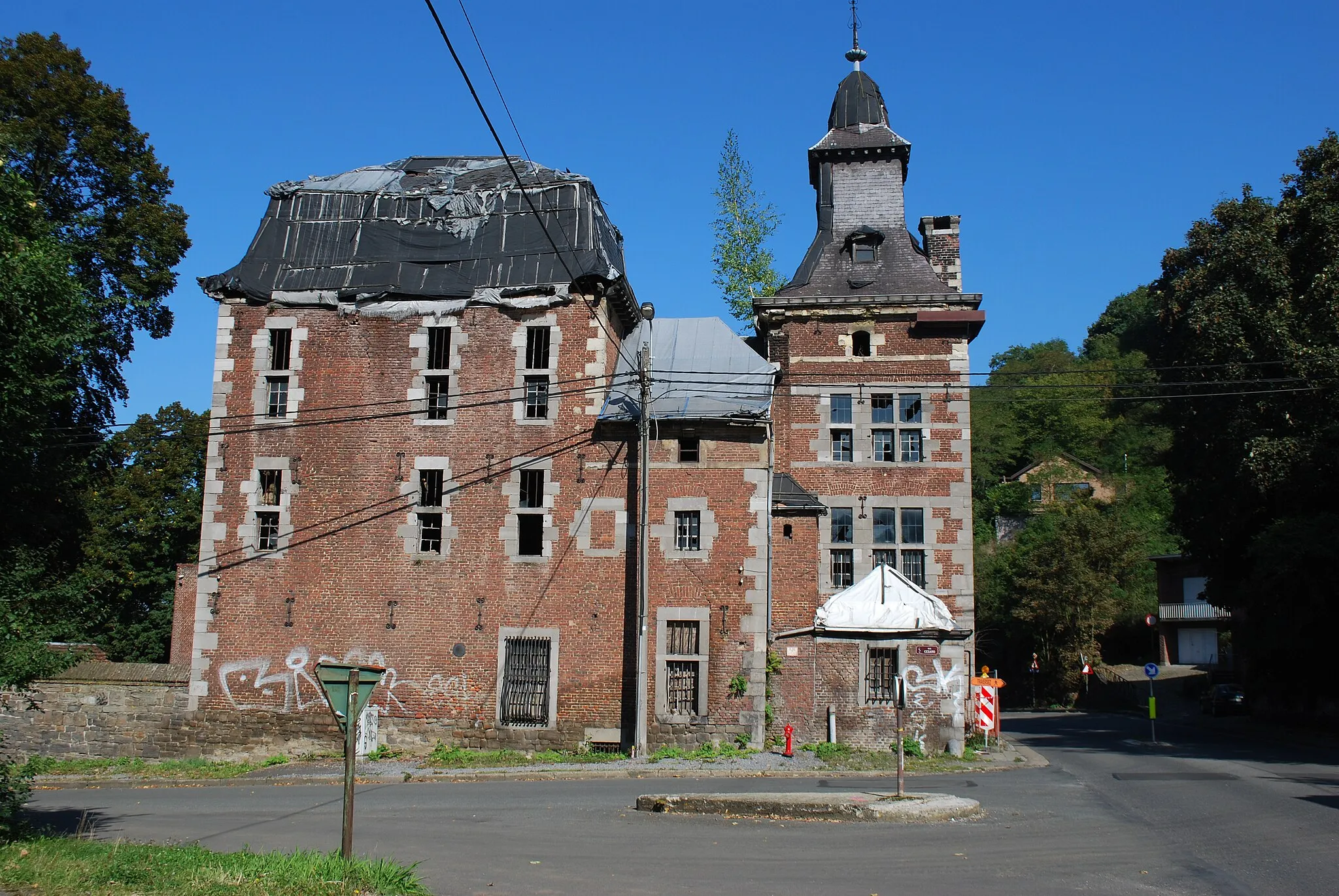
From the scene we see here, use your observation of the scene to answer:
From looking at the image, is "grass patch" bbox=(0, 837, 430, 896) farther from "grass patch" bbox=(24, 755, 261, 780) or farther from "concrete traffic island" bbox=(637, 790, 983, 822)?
"grass patch" bbox=(24, 755, 261, 780)

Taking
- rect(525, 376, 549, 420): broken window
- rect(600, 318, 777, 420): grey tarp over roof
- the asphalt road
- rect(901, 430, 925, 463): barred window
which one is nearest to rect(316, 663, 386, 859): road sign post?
the asphalt road

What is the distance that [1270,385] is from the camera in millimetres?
26797

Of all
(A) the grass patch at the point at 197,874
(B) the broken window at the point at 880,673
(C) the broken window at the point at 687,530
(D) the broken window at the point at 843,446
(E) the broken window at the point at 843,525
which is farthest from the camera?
(D) the broken window at the point at 843,446

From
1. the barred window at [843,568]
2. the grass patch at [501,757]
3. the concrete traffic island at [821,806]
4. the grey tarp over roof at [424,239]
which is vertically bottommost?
the grass patch at [501,757]

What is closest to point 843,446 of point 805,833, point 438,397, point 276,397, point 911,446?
point 911,446

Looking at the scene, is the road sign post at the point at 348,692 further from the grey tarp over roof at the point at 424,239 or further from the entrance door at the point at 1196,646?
the entrance door at the point at 1196,646

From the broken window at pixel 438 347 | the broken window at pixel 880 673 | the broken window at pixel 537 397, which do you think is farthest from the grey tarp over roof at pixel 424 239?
the broken window at pixel 880 673

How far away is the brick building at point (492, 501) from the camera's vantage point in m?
23.6

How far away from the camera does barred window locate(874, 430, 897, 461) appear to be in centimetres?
2909

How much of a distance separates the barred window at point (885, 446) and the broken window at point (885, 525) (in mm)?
1408

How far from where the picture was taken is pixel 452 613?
2392 centimetres

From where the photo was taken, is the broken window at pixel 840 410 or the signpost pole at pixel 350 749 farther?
the broken window at pixel 840 410

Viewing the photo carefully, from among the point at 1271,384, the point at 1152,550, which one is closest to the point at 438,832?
the point at 1271,384

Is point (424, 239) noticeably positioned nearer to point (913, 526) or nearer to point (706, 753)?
point (706, 753)
